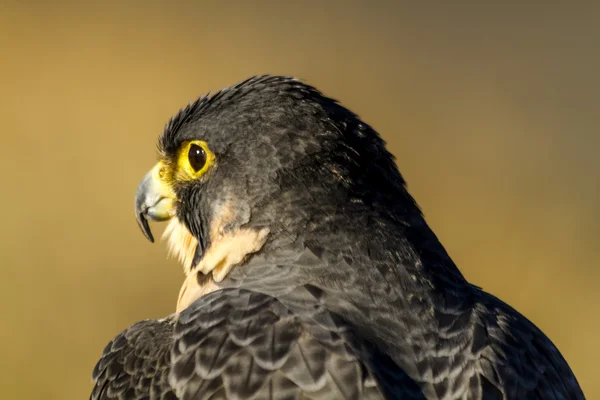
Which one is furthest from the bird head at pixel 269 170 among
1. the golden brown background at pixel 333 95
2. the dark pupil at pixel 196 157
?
the golden brown background at pixel 333 95

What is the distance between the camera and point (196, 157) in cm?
433

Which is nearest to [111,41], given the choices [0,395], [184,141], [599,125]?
[0,395]

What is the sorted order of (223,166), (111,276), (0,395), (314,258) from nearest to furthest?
(314,258), (223,166), (0,395), (111,276)

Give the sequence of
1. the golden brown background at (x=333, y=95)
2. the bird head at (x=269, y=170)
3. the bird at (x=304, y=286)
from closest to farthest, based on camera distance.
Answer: the bird at (x=304, y=286), the bird head at (x=269, y=170), the golden brown background at (x=333, y=95)

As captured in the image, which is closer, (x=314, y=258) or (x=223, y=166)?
(x=314, y=258)

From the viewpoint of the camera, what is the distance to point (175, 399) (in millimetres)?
3363

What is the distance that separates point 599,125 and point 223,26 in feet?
12.8

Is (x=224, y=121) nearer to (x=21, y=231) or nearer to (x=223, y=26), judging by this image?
(x=21, y=231)

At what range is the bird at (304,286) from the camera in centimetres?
330

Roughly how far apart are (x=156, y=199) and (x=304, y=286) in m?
1.11

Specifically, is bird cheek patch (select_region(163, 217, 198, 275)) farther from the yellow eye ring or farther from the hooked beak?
the yellow eye ring

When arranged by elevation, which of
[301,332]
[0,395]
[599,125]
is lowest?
[0,395]

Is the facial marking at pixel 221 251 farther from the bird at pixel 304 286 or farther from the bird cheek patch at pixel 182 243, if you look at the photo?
the bird cheek patch at pixel 182 243

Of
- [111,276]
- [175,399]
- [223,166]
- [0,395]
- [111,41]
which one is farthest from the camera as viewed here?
[111,41]
